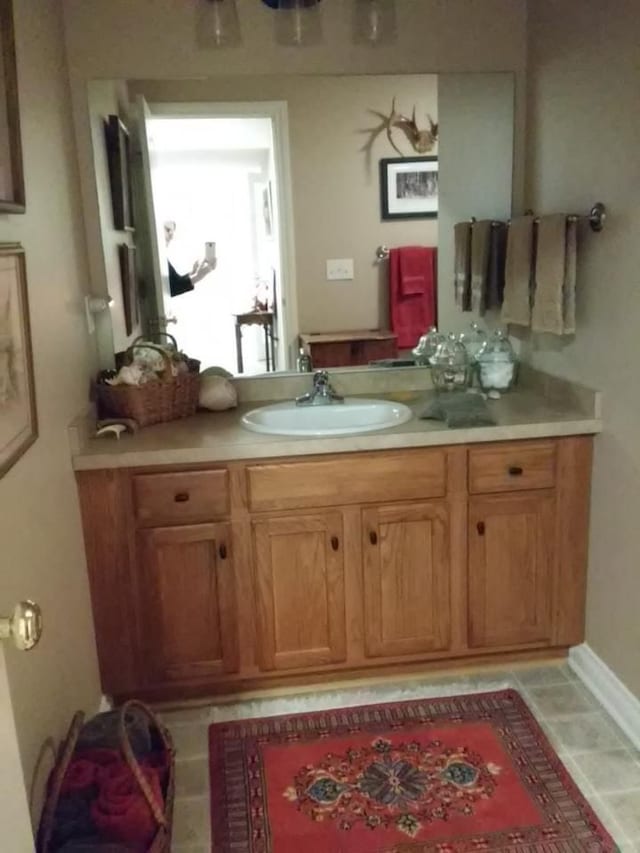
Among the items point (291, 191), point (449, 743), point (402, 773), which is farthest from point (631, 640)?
point (291, 191)

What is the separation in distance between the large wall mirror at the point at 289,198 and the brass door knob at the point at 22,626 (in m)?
1.72

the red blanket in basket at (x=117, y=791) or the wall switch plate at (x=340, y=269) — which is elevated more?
the wall switch plate at (x=340, y=269)

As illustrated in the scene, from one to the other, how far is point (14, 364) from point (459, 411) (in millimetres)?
1319

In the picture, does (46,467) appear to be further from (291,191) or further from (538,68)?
(538,68)

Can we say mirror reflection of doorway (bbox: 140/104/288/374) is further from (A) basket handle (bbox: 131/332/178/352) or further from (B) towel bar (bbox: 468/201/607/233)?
(B) towel bar (bbox: 468/201/607/233)

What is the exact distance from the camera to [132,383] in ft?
8.00

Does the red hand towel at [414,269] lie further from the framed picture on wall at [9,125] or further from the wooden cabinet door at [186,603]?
the framed picture on wall at [9,125]

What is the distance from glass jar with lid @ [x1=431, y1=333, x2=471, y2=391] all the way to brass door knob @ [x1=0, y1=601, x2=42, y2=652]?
1958 mm

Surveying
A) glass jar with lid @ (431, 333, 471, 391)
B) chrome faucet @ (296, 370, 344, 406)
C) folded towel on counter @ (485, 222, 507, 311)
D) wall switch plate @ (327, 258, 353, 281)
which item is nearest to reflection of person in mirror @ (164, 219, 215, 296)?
wall switch plate @ (327, 258, 353, 281)

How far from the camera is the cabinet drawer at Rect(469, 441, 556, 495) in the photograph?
7.85 feet

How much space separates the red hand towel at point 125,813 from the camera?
5.21 ft

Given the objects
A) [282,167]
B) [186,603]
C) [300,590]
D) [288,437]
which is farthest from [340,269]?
[186,603]

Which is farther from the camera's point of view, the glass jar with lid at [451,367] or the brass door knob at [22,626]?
the glass jar with lid at [451,367]

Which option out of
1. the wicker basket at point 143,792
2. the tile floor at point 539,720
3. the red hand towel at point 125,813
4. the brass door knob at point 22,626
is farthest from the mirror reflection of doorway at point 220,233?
the brass door knob at point 22,626
